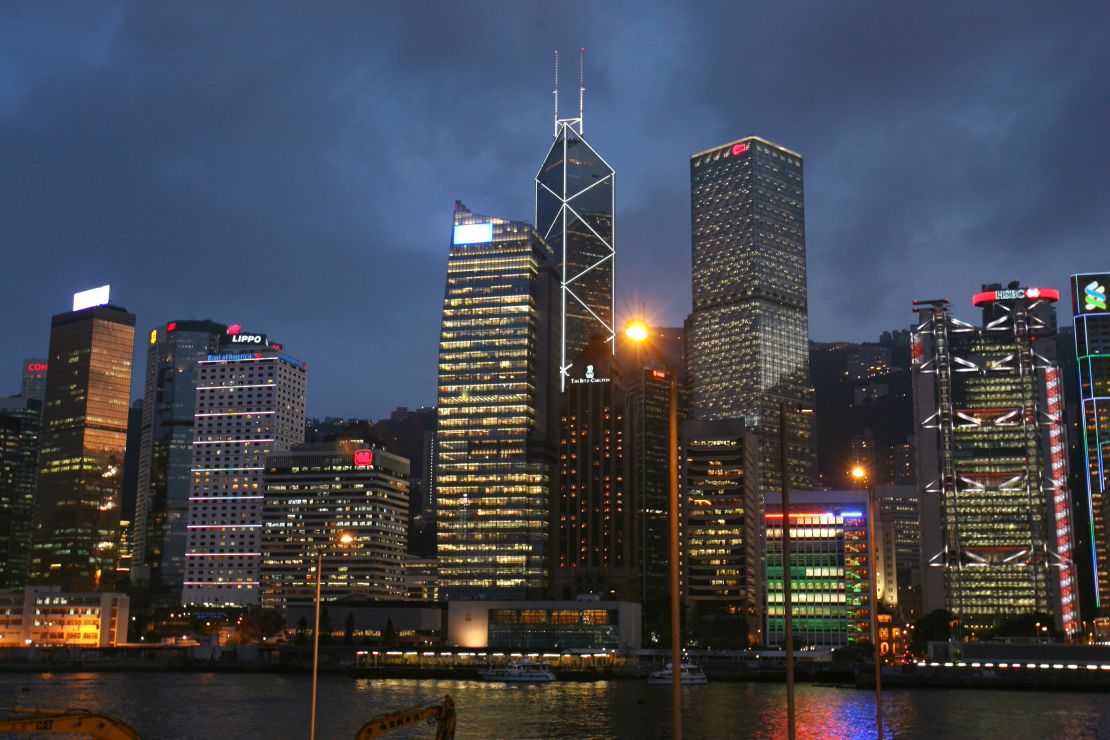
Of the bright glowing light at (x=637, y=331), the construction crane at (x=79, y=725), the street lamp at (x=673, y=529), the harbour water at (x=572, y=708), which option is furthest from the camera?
the harbour water at (x=572, y=708)

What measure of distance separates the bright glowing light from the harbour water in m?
76.4

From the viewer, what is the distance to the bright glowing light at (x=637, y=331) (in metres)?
35.1

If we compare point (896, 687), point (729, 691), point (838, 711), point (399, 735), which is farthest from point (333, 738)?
point (896, 687)

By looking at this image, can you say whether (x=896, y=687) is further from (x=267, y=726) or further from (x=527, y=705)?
(x=267, y=726)

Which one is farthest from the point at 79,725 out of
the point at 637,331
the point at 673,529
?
the point at 637,331

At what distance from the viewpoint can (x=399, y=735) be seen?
108 metres

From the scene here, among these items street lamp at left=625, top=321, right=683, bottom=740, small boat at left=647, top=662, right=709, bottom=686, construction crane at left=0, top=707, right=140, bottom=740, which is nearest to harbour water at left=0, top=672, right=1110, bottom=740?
small boat at left=647, top=662, right=709, bottom=686

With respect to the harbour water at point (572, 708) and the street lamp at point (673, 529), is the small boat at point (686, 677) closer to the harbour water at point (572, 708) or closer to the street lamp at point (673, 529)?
the harbour water at point (572, 708)

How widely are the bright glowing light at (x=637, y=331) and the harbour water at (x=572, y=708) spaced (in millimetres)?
76426

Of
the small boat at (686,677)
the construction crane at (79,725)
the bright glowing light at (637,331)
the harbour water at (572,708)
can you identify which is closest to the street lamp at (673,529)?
the bright glowing light at (637,331)

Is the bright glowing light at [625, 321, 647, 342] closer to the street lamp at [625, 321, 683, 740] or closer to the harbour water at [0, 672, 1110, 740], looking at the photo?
the street lamp at [625, 321, 683, 740]

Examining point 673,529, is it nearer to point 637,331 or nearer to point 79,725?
point 637,331

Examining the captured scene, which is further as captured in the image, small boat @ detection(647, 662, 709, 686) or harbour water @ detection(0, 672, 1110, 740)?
small boat @ detection(647, 662, 709, 686)

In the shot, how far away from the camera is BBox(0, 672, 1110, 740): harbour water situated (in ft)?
366
